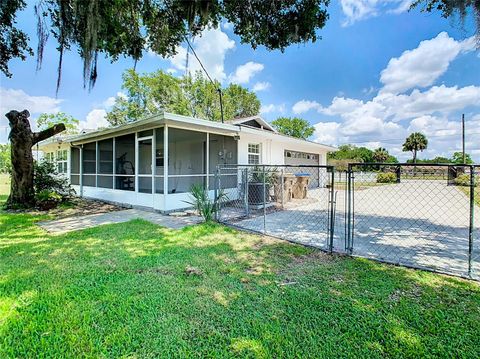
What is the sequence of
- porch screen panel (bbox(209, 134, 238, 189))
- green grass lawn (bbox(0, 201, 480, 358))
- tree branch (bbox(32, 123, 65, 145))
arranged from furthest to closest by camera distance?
porch screen panel (bbox(209, 134, 238, 189))
tree branch (bbox(32, 123, 65, 145))
green grass lawn (bbox(0, 201, 480, 358))

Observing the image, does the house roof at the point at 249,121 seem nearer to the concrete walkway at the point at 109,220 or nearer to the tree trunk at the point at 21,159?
the concrete walkway at the point at 109,220

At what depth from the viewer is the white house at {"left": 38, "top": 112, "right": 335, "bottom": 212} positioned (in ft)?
25.4

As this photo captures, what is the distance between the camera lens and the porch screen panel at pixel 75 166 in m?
12.9

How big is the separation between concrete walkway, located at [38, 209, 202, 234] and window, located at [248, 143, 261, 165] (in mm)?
4657

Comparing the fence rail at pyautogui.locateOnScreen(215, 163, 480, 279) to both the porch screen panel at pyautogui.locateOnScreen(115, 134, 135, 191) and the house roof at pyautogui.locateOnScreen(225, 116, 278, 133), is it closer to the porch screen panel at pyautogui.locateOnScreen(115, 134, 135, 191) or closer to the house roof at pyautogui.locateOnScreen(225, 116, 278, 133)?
the porch screen panel at pyautogui.locateOnScreen(115, 134, 135, 191)

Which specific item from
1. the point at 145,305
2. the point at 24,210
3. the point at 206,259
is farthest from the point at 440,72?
the point at 24,210

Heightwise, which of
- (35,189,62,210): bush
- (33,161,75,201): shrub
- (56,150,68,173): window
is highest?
(56,150,68,173): window

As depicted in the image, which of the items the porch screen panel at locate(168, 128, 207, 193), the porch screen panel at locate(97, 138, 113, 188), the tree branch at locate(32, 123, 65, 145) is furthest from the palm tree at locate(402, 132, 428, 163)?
the tree branch at locate(32, 123, 65, 145)

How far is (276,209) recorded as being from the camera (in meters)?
8.08

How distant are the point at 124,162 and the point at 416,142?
1710 inches

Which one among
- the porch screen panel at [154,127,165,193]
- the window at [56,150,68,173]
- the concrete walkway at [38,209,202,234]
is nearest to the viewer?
the concrete walkway at [38,209,202,234]

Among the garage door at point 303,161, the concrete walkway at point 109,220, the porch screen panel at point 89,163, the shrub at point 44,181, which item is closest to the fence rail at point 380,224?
the concrete walkway at point 109,220

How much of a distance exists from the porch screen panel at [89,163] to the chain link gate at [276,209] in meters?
6.51

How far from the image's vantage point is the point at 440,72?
49.3 ft
